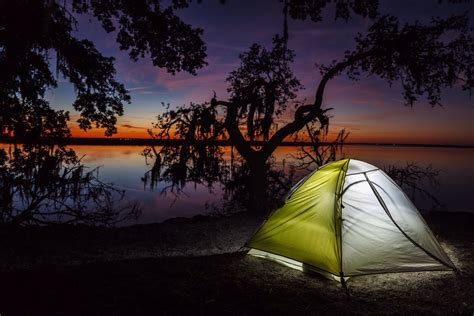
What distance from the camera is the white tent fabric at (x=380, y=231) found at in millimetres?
5449

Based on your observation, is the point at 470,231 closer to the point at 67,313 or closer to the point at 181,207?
the point at 67,313

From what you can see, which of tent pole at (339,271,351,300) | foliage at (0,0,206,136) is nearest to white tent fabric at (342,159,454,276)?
tent pole at (339,271,351,300)

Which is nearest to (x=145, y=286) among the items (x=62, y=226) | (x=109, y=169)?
(x=62, y=226)

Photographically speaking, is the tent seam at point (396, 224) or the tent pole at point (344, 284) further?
the tent seam at point (396, 224)

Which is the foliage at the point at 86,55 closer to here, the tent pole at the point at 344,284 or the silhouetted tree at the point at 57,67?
the silhouetted tree at the point at 57,67

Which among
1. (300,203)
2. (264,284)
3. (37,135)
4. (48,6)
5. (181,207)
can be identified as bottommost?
(181,207)

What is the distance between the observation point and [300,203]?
619cm

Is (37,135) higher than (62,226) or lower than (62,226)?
higher

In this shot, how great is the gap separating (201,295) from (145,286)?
0.78 metres

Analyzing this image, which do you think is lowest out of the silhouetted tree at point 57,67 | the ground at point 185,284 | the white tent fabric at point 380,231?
the ground at point 185,284

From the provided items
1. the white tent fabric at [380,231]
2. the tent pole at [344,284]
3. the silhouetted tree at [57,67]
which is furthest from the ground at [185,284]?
the silhouetted tree at [57,67]

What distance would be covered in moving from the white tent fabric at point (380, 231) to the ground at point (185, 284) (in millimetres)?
190

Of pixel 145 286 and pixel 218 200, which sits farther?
pixel 218 200

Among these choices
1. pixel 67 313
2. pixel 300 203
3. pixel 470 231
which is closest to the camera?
pixel 67 313
